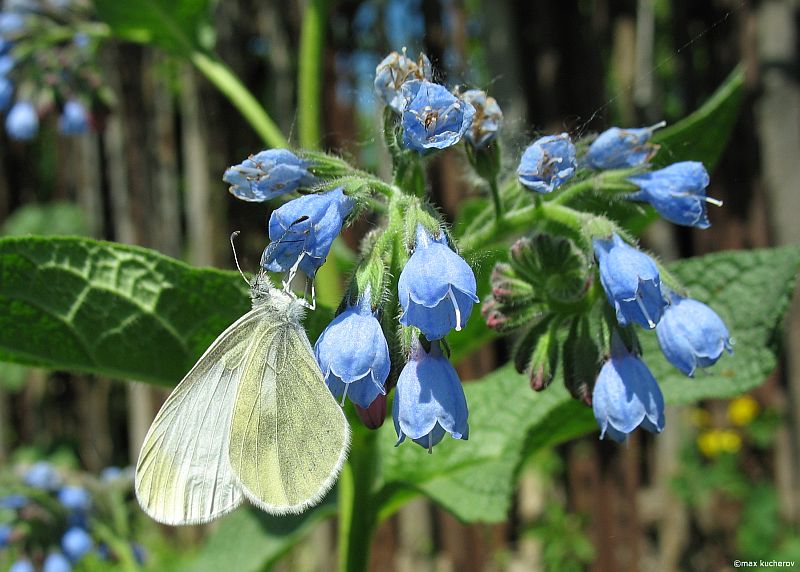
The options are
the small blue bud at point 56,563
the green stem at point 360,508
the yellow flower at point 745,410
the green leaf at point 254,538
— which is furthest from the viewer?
the yellow flower at point 745,410

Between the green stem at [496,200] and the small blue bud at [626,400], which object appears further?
the green stem at [496,200]

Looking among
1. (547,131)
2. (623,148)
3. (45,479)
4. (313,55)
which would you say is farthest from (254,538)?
(547,131)

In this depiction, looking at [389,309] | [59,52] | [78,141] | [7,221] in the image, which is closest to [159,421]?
[389,309]

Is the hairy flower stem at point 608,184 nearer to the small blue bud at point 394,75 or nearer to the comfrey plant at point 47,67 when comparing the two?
the small blue bud at point 394,75

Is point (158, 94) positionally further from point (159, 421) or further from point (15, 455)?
point (159, 421)

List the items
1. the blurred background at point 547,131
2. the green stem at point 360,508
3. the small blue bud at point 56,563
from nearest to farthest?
the green stem at point 360,508 < the small blue bud at point 56,563 < the blurred background at point 547,131

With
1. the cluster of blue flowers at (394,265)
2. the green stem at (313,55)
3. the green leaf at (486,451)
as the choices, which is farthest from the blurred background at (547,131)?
the cluster of blue flowers at (394,265)

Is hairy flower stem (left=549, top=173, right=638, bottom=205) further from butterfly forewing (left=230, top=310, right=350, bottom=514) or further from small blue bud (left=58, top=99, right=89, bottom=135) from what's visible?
small blue bud (left=58, top=99, right=89, bottom=135)
